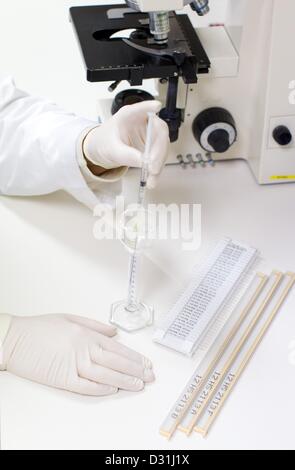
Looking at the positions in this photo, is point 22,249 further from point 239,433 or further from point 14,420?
point 239,433

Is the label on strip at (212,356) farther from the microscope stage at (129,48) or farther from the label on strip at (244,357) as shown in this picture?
the microscope stage at (129,48)

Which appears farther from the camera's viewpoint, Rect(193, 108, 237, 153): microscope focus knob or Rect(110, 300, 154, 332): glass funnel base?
Rect(193, 108, 237, 153): microscope focus knob

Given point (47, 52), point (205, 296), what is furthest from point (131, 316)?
point (47, 52)

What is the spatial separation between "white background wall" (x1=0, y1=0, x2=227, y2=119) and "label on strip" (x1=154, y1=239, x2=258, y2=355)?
0.76 metres

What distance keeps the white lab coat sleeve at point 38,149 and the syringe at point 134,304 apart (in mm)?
275

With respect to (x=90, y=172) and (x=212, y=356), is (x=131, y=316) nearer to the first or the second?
(x=212, y=356)

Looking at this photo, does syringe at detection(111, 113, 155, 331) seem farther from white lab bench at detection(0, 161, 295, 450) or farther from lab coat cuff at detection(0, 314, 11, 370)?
lab coat cuff at detection(0, 314, 11, 370)

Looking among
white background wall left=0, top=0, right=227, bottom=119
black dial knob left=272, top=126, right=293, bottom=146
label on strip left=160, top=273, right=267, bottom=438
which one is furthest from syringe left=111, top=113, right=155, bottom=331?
white background wall left=0, top=0, right=227, bottom=119

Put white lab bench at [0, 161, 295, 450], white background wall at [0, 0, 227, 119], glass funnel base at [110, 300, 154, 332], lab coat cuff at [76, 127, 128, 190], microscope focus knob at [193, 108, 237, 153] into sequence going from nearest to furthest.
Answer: white lab bench at [0, 161, 295, 450] → glass funnel base at [110, 300, 154, 332] → lab coat cuff at [76, 127, 128, 190] → microscope focus knob at [193, 108, 237, 153] → white background wall at [0, 0, 227, 119]

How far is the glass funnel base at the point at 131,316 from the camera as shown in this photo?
5.49 feet

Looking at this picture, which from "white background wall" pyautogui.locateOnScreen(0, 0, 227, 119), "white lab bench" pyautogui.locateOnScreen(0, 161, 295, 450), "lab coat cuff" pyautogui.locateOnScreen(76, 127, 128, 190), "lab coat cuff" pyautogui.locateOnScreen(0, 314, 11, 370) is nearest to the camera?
"white lab bench" pyautogui.locateOnScreen(0, 161, 295, 450)

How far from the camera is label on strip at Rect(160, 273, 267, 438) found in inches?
57.5

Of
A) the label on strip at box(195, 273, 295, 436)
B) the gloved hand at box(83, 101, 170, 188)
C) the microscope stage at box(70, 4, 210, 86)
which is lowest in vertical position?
the label on strip at box(195, 273, 295, 436)

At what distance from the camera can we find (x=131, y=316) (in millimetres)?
1691
